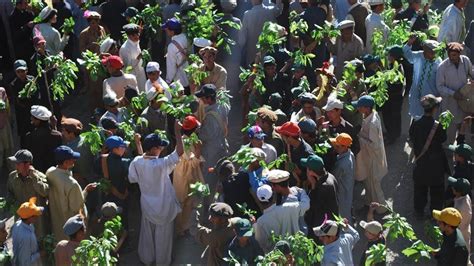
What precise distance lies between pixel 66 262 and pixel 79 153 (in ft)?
6.22

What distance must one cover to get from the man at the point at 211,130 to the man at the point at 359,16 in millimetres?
3327

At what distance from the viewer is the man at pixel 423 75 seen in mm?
13516

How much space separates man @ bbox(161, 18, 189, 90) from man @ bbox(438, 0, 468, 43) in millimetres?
3884

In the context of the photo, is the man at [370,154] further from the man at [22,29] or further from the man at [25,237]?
the man at [22,29]

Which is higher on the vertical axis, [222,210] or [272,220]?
[222,210]

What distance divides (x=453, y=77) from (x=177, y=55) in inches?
151

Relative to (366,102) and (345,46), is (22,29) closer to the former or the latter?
(345,46)

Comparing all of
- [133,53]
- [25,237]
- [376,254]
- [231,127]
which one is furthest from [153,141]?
[231,127]

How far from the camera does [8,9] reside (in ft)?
50.4

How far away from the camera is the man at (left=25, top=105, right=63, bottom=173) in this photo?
39.7 feet

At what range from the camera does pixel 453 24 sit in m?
14.6

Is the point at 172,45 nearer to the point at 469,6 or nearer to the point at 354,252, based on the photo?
the point at 354,252

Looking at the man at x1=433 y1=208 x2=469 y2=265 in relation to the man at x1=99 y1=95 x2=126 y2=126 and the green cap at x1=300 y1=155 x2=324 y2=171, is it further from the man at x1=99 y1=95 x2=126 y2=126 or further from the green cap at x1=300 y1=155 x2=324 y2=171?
the man at x1=99 y1=95 x2=126 y2=126

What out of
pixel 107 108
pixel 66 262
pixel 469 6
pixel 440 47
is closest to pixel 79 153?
pixel 107 108
